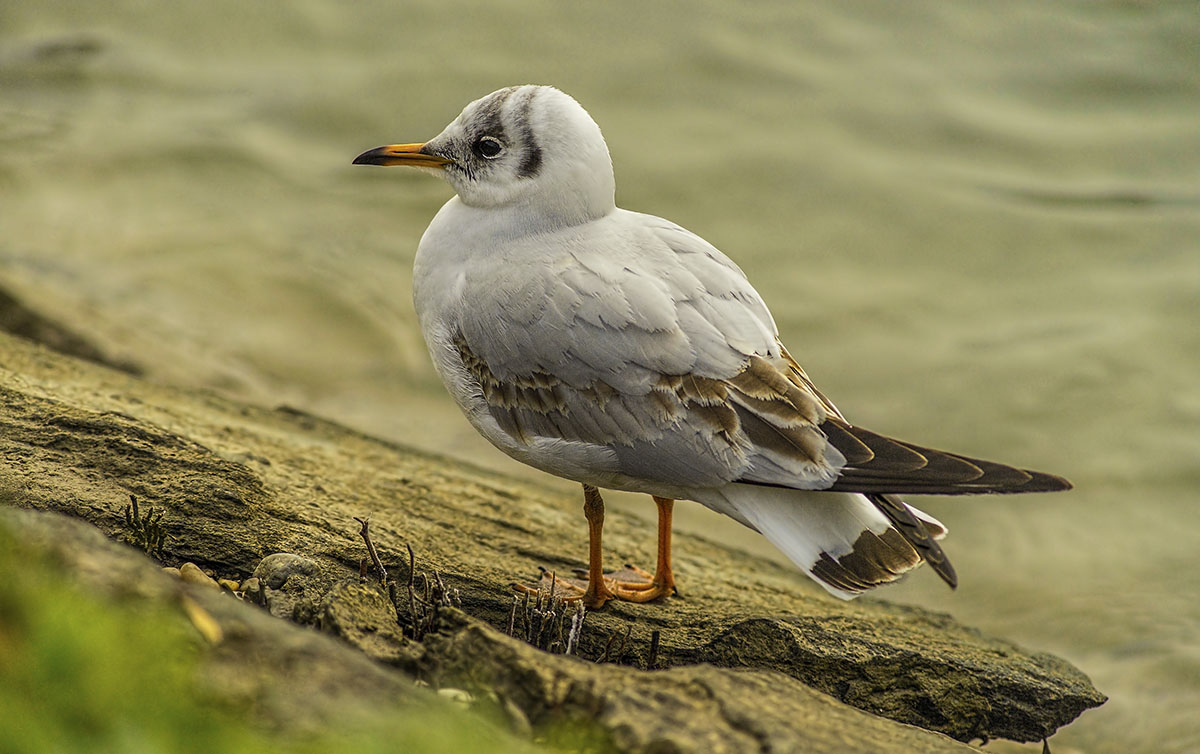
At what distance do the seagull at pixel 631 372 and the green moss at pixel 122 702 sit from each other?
6.25ft

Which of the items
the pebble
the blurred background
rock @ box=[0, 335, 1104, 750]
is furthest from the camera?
the blurred background

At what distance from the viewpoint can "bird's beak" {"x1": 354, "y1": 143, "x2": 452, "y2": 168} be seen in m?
5.23

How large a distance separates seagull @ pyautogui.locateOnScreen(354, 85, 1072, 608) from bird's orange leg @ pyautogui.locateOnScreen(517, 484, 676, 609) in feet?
0.05

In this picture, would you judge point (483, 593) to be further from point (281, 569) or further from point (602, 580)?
point (281, 569)

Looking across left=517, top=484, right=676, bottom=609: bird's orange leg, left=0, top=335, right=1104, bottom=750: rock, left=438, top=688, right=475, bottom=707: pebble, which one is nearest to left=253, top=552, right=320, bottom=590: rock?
left=0, top=335, right=1104, bottom=750: rock

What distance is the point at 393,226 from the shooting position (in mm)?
11398

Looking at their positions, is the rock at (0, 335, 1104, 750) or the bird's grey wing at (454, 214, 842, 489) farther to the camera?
the bird's grey wing at (454, 214, 842, 489)

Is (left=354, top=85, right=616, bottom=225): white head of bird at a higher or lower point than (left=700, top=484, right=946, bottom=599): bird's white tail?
higher

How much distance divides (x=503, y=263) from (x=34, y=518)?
7.09ft

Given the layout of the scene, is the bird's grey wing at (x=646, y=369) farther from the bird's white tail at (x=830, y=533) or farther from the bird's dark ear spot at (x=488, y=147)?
the bird's dark ear spot at (x=488, y=147)

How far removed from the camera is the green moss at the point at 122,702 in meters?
2.37

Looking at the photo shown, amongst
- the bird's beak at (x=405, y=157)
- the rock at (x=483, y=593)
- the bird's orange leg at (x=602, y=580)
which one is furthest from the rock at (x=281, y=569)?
the bird's beak at (x=405, y=157)

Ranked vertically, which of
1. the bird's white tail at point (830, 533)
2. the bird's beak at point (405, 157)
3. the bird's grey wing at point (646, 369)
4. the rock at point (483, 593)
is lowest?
the rock at point (483, 593)

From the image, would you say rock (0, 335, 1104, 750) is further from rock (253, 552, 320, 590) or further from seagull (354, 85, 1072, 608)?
seagull (354, 85, 1072, 608)
